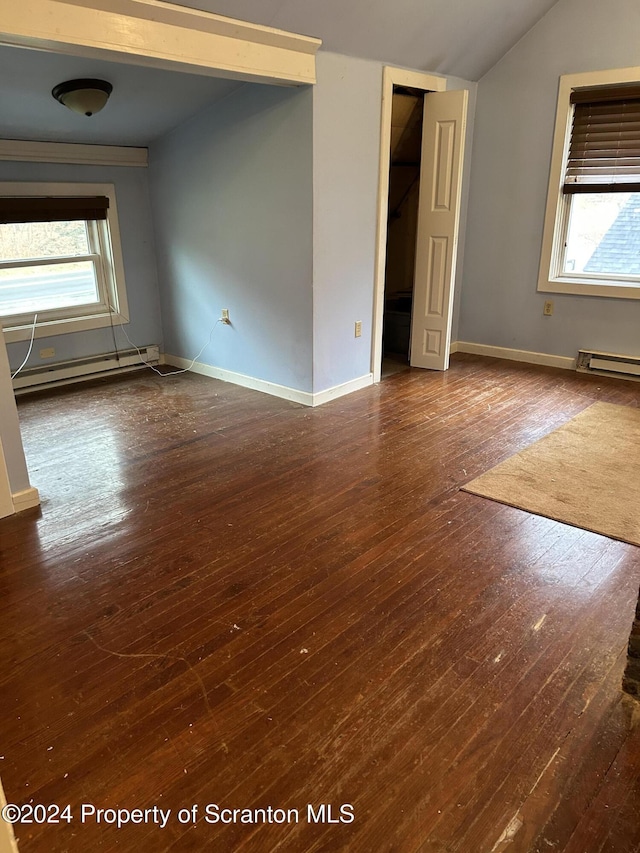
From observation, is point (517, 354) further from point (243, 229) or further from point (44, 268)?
point (44, 268)

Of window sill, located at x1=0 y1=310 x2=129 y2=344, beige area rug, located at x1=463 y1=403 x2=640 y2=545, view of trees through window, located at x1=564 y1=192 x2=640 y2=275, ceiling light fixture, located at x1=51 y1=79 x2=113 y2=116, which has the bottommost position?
beige area rug, located at x1=463 y1=403 x2=640 y2=545

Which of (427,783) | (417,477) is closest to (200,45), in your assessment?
(417,477)

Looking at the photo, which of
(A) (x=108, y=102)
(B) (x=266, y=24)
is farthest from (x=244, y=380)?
(B) (x=266, y=24)

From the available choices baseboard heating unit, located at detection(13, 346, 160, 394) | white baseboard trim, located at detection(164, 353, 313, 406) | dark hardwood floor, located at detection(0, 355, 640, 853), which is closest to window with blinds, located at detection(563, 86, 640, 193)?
dark hardwood floor, located at detection(0, 355, 640, 853)

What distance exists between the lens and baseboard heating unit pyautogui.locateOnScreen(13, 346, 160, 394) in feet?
14.9

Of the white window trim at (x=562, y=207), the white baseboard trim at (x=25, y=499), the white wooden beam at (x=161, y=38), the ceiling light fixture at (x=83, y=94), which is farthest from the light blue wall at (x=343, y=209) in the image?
the white baseboard trim at (x=25, y=499)

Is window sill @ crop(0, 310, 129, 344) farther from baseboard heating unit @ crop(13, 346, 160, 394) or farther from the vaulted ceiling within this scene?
the vaulted ceiling

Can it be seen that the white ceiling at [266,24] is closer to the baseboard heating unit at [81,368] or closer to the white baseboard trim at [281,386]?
the baseboard heating unit at [81,368]

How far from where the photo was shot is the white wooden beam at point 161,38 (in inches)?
99.0

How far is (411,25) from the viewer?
380 cm

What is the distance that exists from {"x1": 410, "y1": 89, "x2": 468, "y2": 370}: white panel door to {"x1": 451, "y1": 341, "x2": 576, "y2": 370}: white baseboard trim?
673 millimetres

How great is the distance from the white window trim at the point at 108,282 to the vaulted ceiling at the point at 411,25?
2.05 m

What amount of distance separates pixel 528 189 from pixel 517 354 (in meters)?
1.36

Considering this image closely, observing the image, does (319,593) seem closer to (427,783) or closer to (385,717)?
(385,717)
